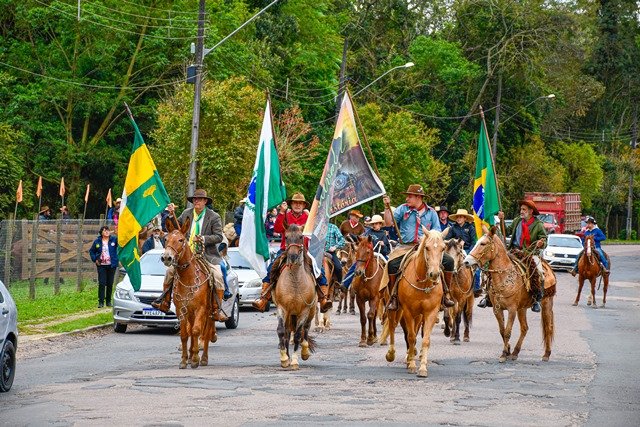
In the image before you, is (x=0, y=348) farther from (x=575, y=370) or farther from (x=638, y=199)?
(x=638, y=199)

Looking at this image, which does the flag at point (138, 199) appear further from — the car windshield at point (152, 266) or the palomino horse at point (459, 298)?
the palomino horse at point (459, 298)

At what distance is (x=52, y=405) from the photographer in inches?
530

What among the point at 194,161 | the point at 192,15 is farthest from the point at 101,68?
the point at 194,161

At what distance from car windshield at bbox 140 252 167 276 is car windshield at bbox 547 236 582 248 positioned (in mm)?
31001

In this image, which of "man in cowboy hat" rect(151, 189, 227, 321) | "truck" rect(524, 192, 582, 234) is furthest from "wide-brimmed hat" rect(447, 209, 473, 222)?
"truck" rect(524, 192, 582, 234)

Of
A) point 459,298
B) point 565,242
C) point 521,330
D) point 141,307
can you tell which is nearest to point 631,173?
point 565,242

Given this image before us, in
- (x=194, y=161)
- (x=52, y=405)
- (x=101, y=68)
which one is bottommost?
(x=52, y=405)

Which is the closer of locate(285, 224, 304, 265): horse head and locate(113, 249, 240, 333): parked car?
locate(285, 224, 304, 265): horse head

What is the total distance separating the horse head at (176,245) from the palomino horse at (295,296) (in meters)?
1.40

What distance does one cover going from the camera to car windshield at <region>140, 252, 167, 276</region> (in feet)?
82.5

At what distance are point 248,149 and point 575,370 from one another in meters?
21.8

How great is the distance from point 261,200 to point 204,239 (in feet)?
6.43

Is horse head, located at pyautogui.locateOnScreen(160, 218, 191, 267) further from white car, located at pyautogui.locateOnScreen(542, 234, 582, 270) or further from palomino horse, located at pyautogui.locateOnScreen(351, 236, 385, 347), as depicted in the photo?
white car, located at pyautogui.locateOnScreen(542, 234, 582, 270)

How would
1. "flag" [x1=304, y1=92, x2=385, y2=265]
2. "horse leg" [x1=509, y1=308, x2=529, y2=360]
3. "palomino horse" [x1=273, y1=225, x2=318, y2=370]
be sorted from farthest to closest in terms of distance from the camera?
1. "flag" [x1=304, y1=92, x2=385, y2=265]
2. "horse leg" [x1=509, y1=308, x2=529, y2=360]
3. "palomino horse" [x1=273, y1=225, x2=318, y2=370]
